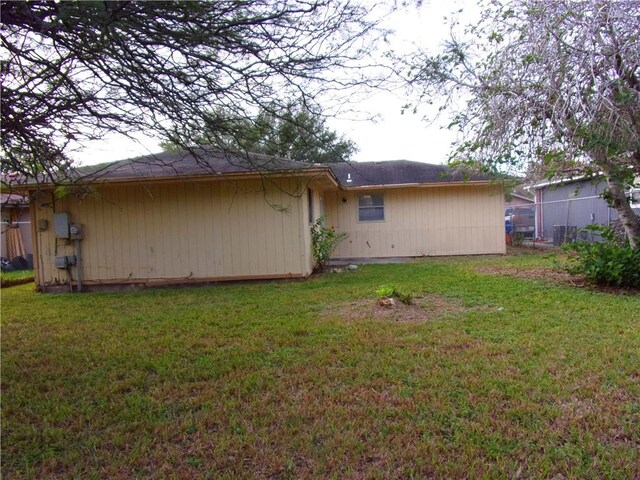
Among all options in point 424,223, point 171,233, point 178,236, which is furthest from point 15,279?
point 424,223

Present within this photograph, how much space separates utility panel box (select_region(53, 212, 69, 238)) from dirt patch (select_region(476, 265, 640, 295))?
8534mm

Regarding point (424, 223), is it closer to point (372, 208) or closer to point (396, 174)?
point (372, 208)

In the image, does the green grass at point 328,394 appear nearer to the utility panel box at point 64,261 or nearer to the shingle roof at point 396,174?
the utility panel box at point 64,261

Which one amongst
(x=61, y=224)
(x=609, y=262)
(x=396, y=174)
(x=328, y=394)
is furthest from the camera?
(x=396, y=174)

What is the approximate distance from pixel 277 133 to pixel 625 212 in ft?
21.1

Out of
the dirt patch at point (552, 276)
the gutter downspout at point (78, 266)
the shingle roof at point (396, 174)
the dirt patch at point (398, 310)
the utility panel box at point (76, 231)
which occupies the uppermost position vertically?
the shingle roof at point (396, 174)

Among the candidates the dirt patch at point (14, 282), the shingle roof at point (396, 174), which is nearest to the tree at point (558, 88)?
the shingle roof at point (396, 174)

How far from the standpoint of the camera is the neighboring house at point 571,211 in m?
14.7

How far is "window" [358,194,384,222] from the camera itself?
1398 centimetres

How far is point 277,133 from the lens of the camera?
162 inches

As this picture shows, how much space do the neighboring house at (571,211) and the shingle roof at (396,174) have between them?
2675 millimetres

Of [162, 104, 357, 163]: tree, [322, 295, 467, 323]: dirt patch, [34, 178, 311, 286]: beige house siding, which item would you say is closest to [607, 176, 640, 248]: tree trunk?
[322, 295, 467, 323]: dirt patch

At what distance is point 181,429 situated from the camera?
2.85 m

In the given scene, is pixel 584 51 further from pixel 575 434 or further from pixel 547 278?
pixel 575 434
